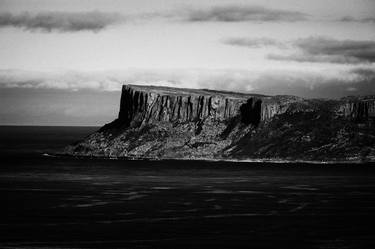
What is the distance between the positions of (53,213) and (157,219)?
11.9m

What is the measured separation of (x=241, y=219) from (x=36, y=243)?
81.2 ft

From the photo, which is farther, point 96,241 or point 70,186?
point 70,186

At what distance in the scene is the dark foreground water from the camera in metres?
75.2

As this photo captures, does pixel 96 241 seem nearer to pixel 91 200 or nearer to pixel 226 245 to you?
pixel 226 245

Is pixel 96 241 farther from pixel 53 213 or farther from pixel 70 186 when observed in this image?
pixel 70 186

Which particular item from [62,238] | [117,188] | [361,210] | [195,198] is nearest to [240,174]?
[117,188]

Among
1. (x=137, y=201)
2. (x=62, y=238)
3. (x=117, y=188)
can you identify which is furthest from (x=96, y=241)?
(x=117, y=188)

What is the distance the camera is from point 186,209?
98.5 meters

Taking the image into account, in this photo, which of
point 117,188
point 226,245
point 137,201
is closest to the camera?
point 226,245

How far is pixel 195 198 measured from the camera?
367 ft

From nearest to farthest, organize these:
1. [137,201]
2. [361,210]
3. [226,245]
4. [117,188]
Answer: [226,245], [361,210], [137,201], [117,188]

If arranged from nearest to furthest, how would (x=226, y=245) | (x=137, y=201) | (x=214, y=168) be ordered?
(x=226, y=245) < (x=137, y=201) < (x=214, y=168)

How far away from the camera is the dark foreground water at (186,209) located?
75.2 m

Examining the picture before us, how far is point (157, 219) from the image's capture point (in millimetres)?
88875
